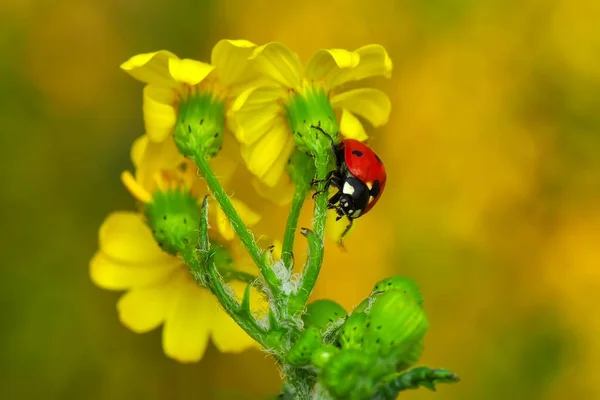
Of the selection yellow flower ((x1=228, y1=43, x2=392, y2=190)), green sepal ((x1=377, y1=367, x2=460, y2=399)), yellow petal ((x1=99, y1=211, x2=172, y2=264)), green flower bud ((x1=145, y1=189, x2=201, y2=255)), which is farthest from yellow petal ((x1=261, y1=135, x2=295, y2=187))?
green sepal ((x1=377, y1=367, x2=460, y2=399))

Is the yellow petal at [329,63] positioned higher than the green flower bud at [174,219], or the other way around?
the yellow petal at [329,63]

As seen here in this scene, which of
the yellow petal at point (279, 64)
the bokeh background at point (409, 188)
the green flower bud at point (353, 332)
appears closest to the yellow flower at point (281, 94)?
the yellow petal at point (279, 64)

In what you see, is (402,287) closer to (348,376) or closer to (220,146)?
(348,376)

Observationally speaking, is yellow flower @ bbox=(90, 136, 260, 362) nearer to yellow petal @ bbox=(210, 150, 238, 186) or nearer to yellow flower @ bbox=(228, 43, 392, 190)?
yellow petal @ bbox=(210, 150, 238, 186)

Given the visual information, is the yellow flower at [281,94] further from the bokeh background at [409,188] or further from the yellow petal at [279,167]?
the bokeh background at [409,188]

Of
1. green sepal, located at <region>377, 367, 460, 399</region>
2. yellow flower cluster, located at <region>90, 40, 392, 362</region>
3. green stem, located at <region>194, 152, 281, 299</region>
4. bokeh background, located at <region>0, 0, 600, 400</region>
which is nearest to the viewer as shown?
green sepal, located at <region>377, 367, 460, 399</region>

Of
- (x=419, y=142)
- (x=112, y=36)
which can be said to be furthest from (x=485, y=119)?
(x=112, y=36)

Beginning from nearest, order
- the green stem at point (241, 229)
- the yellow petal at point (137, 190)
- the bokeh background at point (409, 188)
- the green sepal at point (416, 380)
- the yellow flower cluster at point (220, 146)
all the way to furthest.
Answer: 1. the green sepal at point (416, 380)
2. the green stem at point (241, 229)
3. the yellow flower cluster at point (220, 146)
4. the yellow petal at point (137, 190)
5. the bokeh background at point (409, 188)
